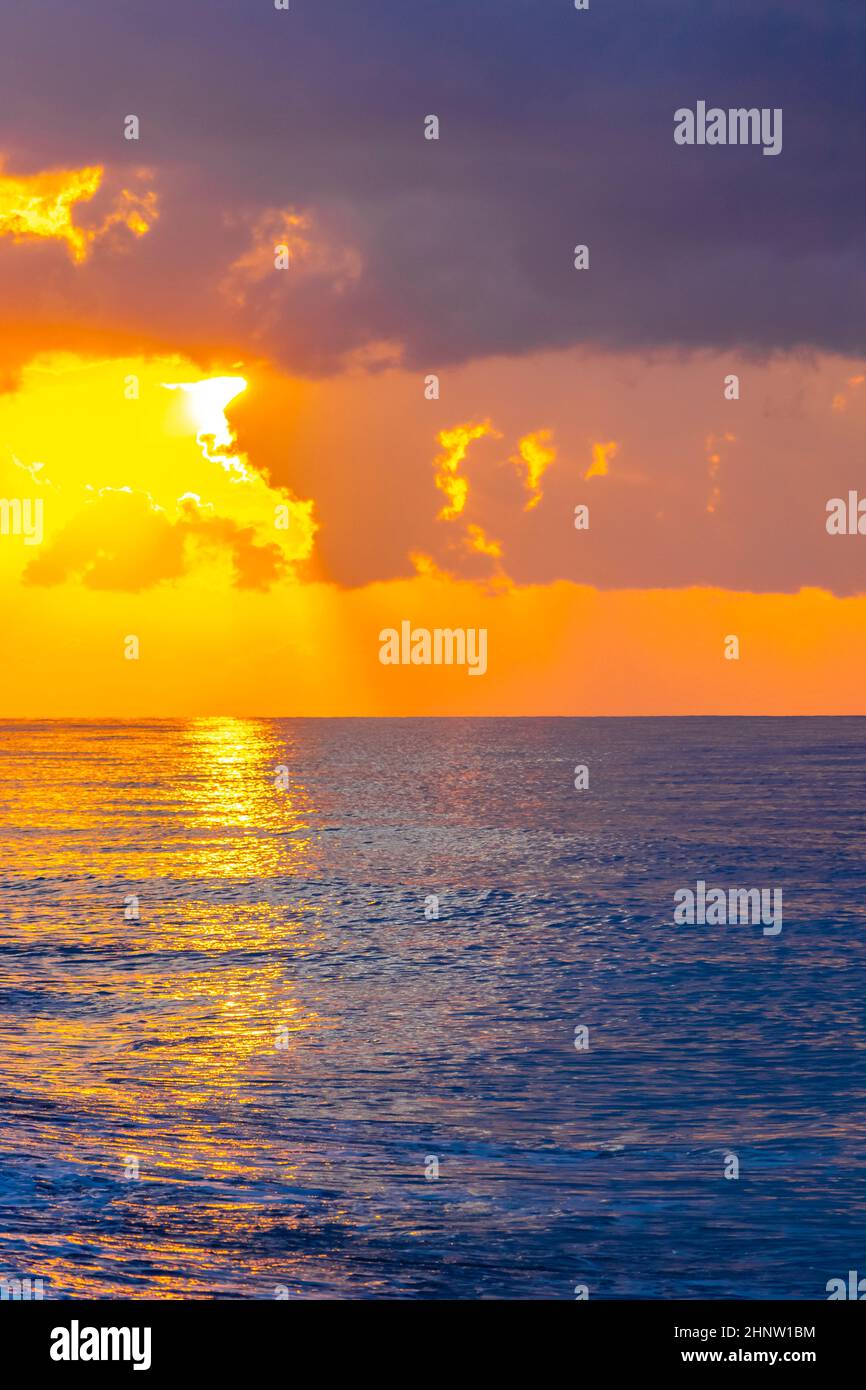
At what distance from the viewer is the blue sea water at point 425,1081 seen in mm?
14828

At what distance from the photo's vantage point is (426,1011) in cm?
2909

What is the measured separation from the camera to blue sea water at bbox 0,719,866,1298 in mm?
14828

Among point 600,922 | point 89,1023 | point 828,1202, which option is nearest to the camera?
point 828,1202

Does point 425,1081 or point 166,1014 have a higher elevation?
point 166,1014

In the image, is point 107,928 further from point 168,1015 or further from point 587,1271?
point 587,1271

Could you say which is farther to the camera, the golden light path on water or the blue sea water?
the golden light path on water

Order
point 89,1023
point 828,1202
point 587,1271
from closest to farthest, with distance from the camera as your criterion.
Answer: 1. point 587,1271
2. point 828,1202
3. point 89,1023

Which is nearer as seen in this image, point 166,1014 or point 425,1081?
point 425,1081

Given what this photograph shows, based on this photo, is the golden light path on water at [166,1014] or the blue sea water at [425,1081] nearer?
the blue sea water at [425,1081]

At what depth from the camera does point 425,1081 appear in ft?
74.3

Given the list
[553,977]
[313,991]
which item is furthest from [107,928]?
[553,977]
